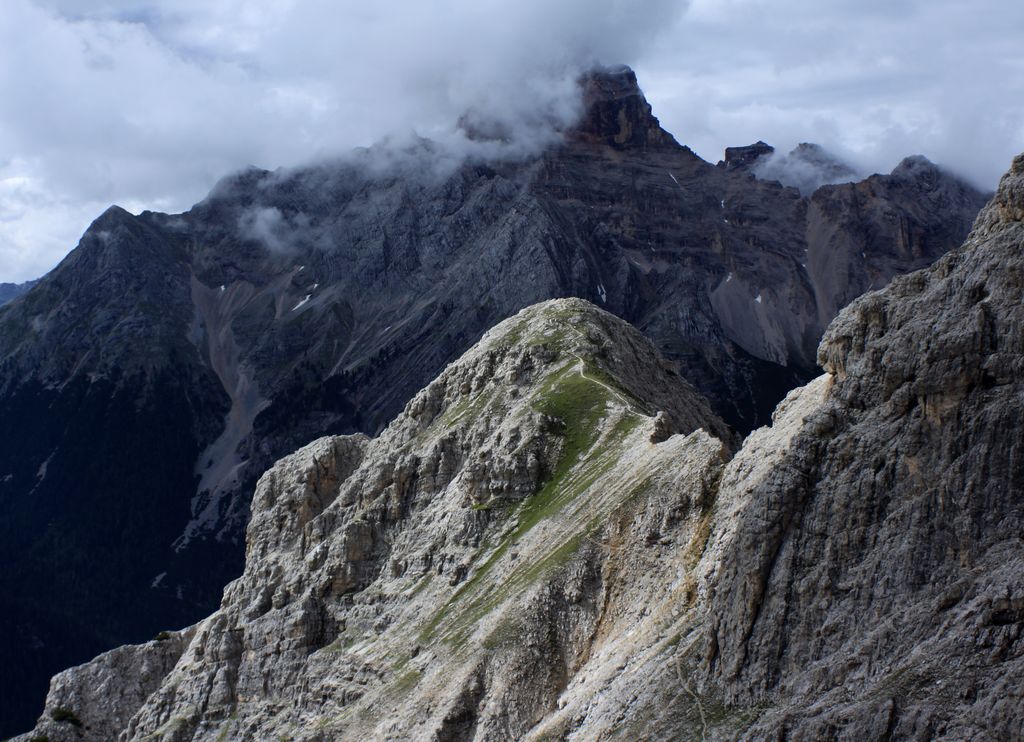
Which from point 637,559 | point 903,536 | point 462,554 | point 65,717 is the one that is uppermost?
point 65,717

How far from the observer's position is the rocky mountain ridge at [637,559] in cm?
5941

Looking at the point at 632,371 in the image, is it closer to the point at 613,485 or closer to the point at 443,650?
the point at 613,485

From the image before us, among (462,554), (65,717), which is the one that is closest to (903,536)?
(462,554)

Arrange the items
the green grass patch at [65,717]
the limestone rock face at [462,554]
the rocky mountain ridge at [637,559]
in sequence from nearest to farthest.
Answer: the rocky mountain ridge at [637,559] < the limestone rock face at [462,554] < the green grass patch at [65,717]

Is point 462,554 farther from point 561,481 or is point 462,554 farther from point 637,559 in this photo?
point 637,559

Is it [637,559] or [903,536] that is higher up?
[637,559]

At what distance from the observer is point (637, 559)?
9031 cm

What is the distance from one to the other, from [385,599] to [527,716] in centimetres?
3219

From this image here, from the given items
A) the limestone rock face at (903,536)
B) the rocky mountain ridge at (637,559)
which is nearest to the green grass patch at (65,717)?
the rocky mountain ridge at (637,559)

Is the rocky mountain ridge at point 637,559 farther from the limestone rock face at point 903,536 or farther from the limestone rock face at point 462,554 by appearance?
the limestone rock face at point 462,554

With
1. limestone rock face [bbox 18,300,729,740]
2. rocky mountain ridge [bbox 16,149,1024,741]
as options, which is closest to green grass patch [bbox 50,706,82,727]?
rocky mountain ridge [bbox 16,149,1024,741]

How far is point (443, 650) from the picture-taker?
101875 millimetres

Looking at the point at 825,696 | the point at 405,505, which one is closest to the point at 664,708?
the point at 825,696

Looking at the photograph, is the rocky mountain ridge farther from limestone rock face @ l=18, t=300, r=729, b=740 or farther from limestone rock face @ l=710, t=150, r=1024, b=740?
limestone rock face @ l=18, t=300, r=729, b=740
